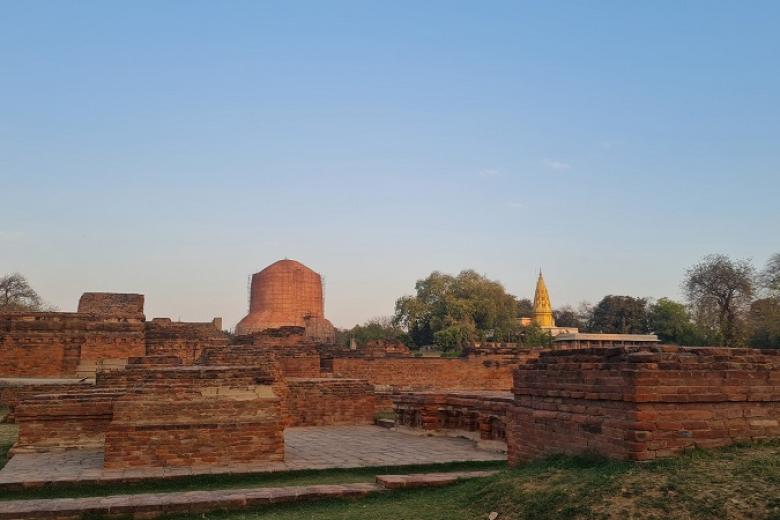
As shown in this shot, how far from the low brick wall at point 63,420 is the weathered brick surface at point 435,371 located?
12.0 meters

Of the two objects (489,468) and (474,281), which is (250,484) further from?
(474,281)

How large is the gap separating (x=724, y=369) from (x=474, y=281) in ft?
136

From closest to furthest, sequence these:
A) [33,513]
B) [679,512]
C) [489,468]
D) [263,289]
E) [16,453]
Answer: [679,512] < [33,513] < [489,468] < [16,453] < [263,289]

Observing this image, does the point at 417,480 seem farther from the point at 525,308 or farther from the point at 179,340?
the point at 525,308

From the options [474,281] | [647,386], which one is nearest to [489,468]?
[647,386]

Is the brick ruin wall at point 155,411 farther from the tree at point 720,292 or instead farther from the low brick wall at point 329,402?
the tree at point 720,292

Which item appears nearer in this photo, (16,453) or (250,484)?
(250,484)

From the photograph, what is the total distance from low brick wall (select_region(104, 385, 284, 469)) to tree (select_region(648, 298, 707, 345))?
4018cm

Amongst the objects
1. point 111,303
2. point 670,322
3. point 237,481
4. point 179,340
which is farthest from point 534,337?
point 237,481

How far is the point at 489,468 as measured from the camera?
7.23m

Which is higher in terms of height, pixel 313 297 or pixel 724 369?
pixel 313 297

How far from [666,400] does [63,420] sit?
6.98 m

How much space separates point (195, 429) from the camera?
24.4ft

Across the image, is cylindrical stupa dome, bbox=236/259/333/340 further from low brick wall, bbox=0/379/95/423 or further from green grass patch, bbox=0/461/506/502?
green grass patch, bbox=0/461/506/502
